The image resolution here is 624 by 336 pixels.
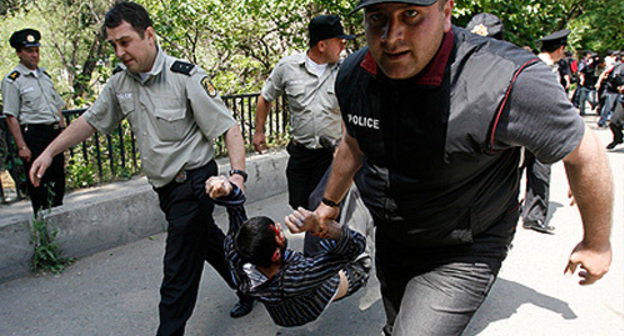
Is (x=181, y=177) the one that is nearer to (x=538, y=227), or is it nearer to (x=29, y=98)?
(x=29, y=98)

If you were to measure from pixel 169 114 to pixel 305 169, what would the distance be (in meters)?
1.53

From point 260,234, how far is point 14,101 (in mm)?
3830

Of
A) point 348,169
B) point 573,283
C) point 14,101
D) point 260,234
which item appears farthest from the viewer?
point 14,101

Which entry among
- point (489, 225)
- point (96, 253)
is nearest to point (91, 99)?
point (96, 253)

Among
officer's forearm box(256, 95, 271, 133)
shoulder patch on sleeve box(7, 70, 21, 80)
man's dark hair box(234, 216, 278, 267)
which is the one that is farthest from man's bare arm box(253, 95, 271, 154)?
shoulder patch on sleeve box(7, 70, 21, 80)

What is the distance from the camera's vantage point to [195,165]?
9.74ft

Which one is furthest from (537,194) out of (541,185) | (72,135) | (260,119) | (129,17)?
(72,135)

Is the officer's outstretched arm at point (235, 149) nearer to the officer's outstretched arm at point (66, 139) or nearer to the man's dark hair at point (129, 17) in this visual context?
the man's dark hair at point (129, 17)

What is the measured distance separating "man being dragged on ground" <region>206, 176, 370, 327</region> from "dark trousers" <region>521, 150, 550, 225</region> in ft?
10.1

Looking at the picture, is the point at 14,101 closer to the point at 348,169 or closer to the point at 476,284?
the point at 348,169

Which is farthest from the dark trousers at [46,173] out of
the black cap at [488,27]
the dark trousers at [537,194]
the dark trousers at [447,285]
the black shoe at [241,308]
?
the dark trousers at [537,194]

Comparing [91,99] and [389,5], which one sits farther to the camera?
[91,99]

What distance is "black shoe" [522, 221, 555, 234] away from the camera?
4.98m

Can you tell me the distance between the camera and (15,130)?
15.7 ft
